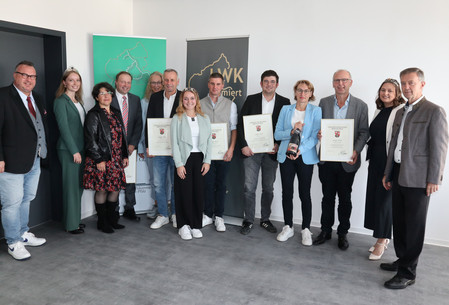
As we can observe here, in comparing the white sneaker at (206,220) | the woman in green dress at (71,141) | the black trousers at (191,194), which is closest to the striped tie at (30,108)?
the woman in green dress at (71,141)

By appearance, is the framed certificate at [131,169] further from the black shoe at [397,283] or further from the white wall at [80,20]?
the black shoe at [397,283]

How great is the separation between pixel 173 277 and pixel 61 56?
2805 millimetres

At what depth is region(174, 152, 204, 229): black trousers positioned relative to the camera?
3.76m

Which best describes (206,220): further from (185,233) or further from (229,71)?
(229,71)

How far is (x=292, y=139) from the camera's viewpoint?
3443 millimetres

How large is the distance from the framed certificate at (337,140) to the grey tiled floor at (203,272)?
3.30 ft

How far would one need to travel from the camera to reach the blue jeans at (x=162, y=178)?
4172 mm

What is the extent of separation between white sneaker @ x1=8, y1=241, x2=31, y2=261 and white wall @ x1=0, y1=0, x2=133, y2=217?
1.19m

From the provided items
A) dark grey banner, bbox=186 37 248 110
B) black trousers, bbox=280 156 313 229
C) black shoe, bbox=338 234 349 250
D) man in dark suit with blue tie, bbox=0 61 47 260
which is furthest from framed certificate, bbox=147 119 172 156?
black shoe, bbox=338 234 349 250

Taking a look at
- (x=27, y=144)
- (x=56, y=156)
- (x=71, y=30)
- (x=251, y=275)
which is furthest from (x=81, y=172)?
(x=251, y=275)

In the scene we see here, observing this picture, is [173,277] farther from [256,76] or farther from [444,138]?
[256,76]

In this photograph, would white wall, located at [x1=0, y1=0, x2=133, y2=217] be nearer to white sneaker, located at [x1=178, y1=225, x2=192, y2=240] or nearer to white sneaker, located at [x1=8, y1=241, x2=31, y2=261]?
white sneaker, located at [x1=8, y1=241, x2=31, y2=261]

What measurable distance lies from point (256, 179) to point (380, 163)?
139 cm

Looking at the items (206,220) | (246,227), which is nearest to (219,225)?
(206,220)
